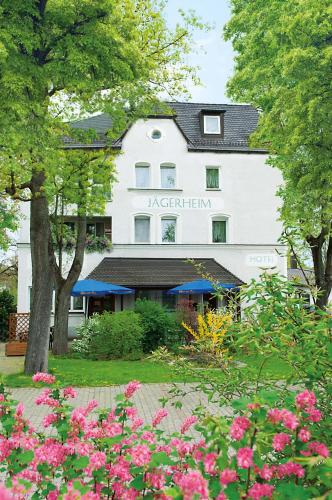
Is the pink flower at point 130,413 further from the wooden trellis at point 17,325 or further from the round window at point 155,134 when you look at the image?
the round window at point 155,134

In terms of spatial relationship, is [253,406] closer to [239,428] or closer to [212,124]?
[239,428]

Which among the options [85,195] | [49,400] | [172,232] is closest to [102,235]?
[172,232]

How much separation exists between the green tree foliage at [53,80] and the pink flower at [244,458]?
9.99m

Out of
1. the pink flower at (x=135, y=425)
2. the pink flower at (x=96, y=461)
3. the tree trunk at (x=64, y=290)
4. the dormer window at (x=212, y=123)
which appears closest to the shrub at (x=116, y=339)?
the tree trunk at (x=64, y=290)

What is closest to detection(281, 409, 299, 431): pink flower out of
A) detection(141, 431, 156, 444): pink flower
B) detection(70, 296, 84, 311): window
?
detection(141, 431, 156, 444): pink flower

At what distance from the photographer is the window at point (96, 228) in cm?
2911

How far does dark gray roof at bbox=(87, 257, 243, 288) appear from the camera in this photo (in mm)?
25984

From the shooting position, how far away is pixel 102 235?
28.9 metres

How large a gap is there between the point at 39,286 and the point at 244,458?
12963mm

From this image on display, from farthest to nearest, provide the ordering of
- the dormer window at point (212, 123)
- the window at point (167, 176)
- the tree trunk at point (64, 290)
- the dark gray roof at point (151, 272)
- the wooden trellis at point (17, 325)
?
1. the dormer window at point (212, 123)
2. the window at point (167, 176)
3. the dark gray roof at point (151, 272)
4. the wooden trellis at point (17, 325)
5. the tree trunk at point (64, 290)

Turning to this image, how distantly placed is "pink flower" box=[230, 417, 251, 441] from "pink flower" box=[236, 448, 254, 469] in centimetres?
6

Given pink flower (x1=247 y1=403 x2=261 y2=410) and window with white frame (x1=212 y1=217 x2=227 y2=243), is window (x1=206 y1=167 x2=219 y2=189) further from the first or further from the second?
pink flower (x1=247 y1=403 x2=261 y2=410)

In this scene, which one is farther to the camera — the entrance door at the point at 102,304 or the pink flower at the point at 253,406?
the entrance door at the point at 102,304

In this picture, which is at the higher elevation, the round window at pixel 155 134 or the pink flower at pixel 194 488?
the round window at pixel 155 134
